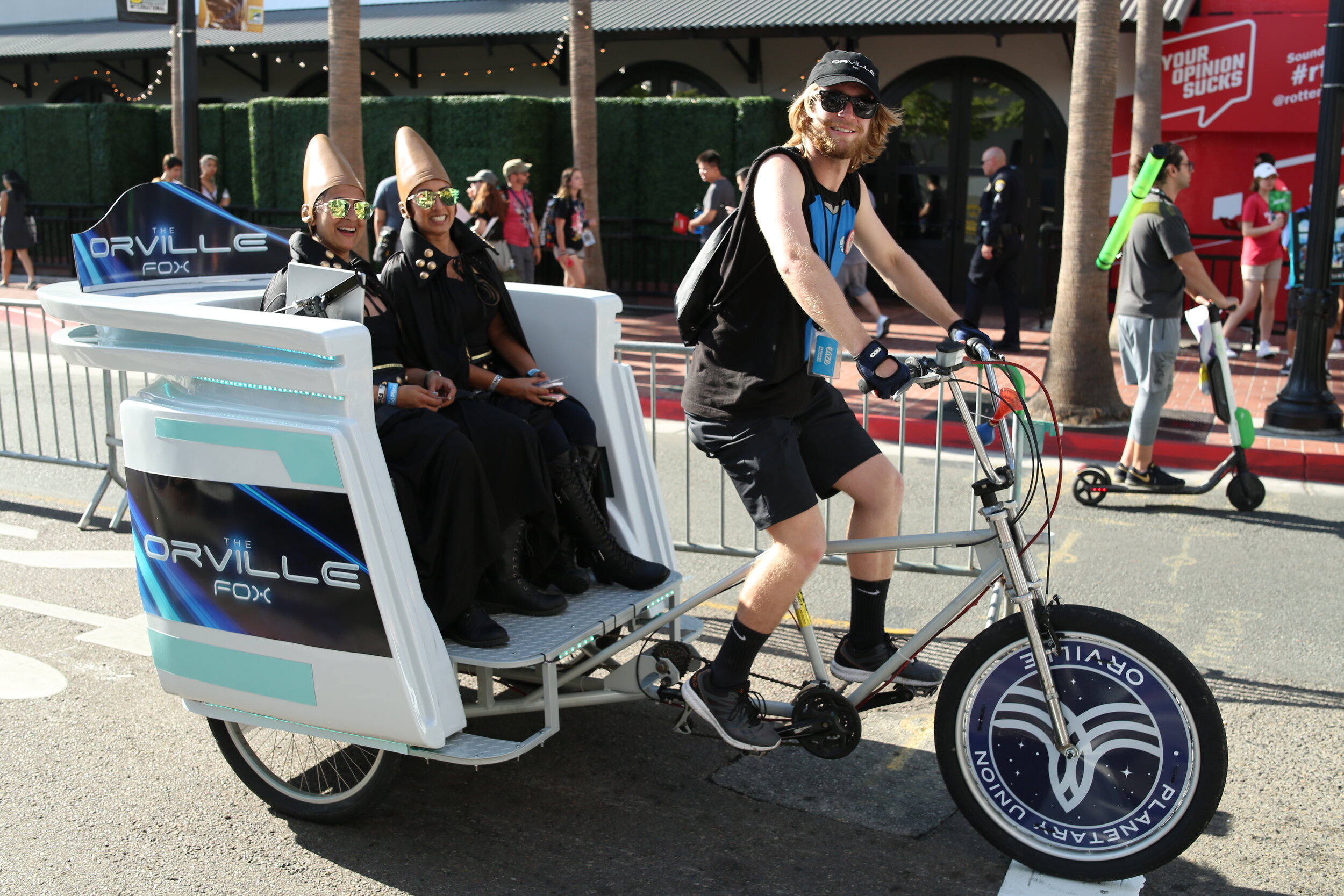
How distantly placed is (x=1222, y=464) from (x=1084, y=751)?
4.53 meters

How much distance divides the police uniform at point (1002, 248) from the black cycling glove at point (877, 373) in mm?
9218

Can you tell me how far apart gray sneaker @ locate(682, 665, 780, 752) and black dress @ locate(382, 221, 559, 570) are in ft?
2.37

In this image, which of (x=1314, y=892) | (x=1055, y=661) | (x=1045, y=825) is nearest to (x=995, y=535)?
(x=1055, y=661)

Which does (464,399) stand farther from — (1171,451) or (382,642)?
(1171,451)

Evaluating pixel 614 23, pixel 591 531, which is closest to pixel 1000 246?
pixel 614 23

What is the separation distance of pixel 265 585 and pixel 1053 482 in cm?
531

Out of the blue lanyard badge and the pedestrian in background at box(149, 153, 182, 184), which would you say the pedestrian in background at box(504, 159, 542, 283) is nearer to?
the pedestrian in background at box(149, 153, 182, 184)

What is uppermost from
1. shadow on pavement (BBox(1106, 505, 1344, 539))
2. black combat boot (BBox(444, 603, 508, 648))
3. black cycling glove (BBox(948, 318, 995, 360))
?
black cycling glove (BBox(948, 318, 995, 360))

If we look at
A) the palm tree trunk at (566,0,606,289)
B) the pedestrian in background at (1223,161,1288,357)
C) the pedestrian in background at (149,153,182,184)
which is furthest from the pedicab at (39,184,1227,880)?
the pedestrian in background at (149,153,182,184)

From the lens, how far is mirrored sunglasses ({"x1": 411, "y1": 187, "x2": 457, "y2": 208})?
4.27 meters

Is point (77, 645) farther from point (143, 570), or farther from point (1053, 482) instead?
point (1053, 482)

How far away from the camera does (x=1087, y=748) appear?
3.24 m

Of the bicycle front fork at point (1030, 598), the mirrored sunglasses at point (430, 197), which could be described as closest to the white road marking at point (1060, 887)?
the bicycle front fork at point (1030, 598)

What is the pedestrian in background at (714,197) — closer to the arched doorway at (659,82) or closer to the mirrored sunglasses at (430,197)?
the arched doorway at (659,82)
